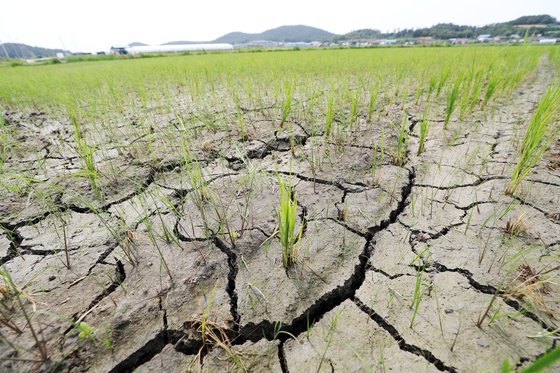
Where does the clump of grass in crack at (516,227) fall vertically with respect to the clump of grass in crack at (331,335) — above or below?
above

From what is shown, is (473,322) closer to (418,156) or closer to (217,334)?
(217,334)

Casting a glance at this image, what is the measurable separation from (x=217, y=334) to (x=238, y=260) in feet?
1.01

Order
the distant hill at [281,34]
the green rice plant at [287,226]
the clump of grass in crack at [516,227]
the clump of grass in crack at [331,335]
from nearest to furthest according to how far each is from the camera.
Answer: the clump of grass in crack at [331,335] < the green rice plant at [287,226] < the clump of grass in crack at [516,227] < the distant hill at [281,34]

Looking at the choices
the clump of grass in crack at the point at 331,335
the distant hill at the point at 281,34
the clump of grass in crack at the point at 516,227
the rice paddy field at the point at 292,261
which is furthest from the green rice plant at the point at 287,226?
the distant hill at the point at 281,34

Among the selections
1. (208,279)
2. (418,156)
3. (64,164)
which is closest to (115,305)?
(208,279)

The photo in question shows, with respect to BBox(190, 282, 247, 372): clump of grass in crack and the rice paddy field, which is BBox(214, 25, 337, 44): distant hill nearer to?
the rice paddy field

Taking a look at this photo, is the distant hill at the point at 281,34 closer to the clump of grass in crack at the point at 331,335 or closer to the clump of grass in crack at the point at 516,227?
the clump of grass in crack at the point at 516,227

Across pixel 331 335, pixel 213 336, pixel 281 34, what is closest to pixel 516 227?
pixel 331 335

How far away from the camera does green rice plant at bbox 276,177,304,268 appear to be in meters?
0.98

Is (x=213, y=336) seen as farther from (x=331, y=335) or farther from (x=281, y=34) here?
(x=281, y=34)

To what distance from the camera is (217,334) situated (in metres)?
0.90

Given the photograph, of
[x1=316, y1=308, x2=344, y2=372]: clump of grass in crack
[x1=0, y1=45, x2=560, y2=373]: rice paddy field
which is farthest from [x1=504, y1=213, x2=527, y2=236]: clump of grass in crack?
[x1=316, y1=308, x2=344, y2=372]: clump of grass in crack

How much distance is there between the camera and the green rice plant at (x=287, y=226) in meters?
0.98

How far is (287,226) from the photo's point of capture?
1.00 metres
